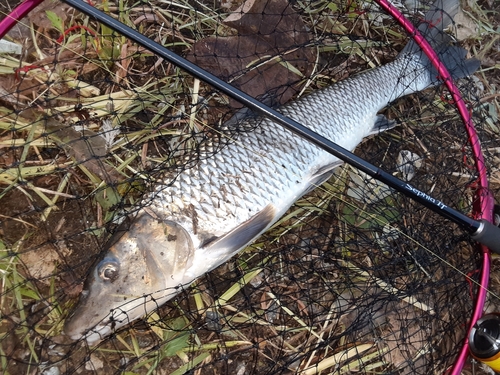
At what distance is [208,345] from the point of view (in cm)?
218

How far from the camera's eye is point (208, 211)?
2008 millimetres

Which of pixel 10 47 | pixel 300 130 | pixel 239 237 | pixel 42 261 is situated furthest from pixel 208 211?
pixel 10 47

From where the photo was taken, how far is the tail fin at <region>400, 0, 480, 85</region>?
2.59m

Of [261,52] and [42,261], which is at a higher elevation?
[261,52]

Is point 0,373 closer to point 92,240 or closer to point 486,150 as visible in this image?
point 92,240

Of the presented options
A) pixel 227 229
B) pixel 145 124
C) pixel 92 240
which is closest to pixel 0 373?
pixel 92 240

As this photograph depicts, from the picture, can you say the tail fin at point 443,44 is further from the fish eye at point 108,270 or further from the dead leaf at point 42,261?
the dead leaf at point 42,261

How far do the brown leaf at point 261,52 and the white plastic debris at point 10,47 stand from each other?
90 centimetres

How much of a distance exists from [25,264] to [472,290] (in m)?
2.18

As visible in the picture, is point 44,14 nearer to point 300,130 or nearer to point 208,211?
point 208,211

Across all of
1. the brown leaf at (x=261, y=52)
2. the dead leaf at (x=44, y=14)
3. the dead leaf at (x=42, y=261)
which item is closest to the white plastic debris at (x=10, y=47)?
the dead leaf at (x=44, y=14)

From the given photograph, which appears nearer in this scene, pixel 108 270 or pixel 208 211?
pixel 108 270

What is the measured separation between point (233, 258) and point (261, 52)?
118 cm

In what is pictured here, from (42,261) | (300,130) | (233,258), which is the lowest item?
(233,258)
